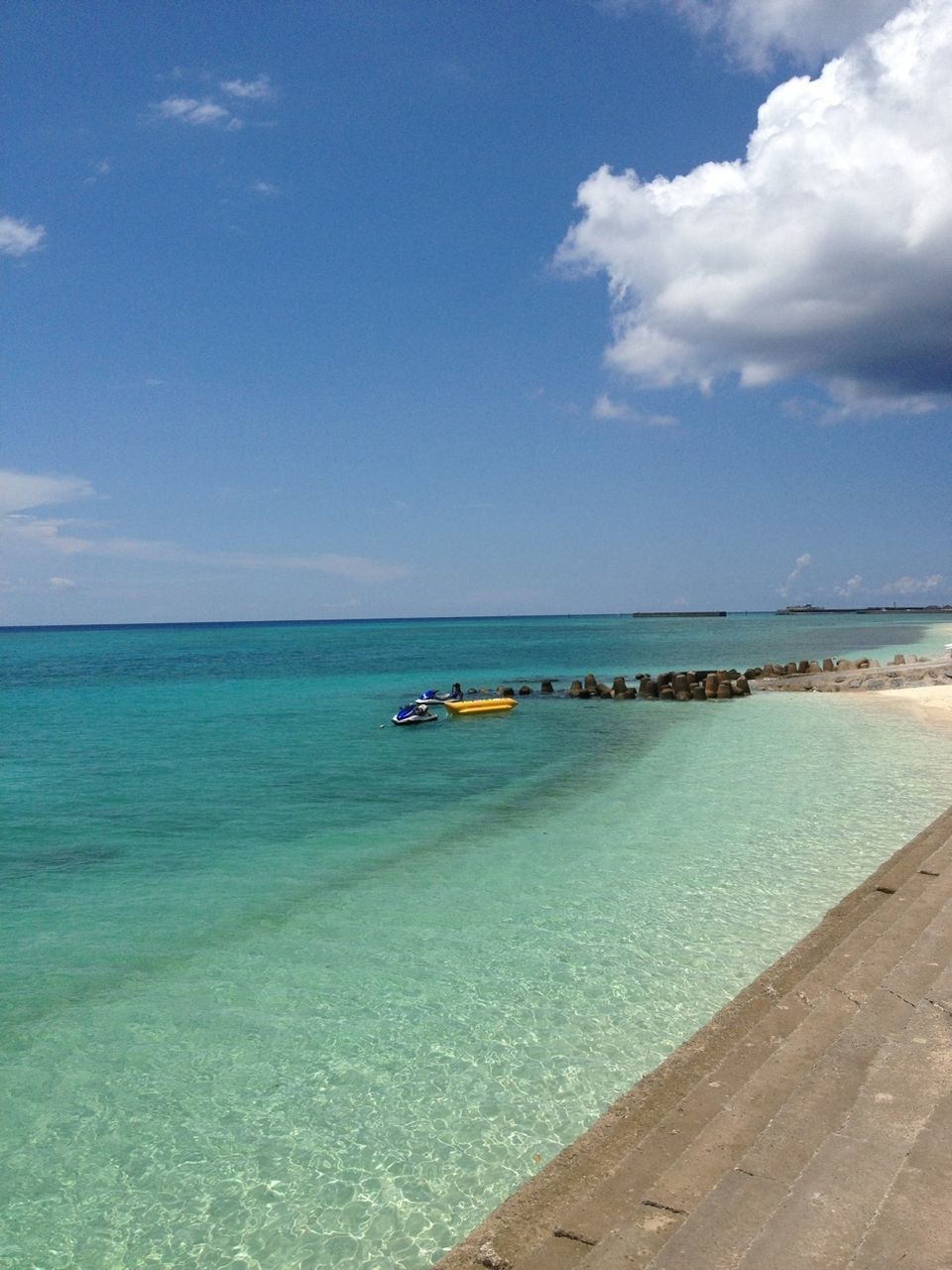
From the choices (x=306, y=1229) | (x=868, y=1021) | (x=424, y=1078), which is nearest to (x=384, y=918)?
(x=424, y=1078)

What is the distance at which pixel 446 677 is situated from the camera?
5525cm

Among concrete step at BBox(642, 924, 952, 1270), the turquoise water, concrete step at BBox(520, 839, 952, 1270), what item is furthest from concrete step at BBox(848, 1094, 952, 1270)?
the turquoise water

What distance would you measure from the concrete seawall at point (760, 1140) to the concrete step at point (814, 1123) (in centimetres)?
1

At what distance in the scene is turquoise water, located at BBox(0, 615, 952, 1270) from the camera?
19.1ft

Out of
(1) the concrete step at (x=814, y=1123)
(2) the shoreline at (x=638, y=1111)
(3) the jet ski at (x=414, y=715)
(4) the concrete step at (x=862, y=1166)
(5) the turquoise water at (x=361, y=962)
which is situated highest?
(4) the concrete step at (x=862, y=1166)

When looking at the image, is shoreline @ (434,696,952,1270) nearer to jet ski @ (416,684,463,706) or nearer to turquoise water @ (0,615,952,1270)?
turquoise water @ (0,615,952,1270)

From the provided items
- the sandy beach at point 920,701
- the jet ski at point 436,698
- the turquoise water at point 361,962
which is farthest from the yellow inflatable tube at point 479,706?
the sandy beach at point 920,701

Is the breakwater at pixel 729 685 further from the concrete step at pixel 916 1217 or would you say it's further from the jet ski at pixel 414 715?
the concrete step at pixel 916 1217

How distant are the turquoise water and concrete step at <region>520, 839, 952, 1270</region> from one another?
3.45 ft

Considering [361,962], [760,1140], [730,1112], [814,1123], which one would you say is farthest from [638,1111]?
[361,962]

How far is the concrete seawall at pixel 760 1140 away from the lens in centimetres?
399

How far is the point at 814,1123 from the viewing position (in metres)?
4.88

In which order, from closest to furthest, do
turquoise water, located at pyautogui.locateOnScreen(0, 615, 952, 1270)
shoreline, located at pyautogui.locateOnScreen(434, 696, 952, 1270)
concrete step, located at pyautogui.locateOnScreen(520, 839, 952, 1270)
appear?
concrete step, located at pyautogui.locateOnScreen(520, 839, 952, 1270)
shoreline, located at pyautogui.locateOnScreen(434, 696, 952, 1270)
turquoise water, located at pyautogui.locateOnScreen(0, 615, 952, 1270)

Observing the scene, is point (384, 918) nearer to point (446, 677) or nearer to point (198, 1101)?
point (198, 1101)
